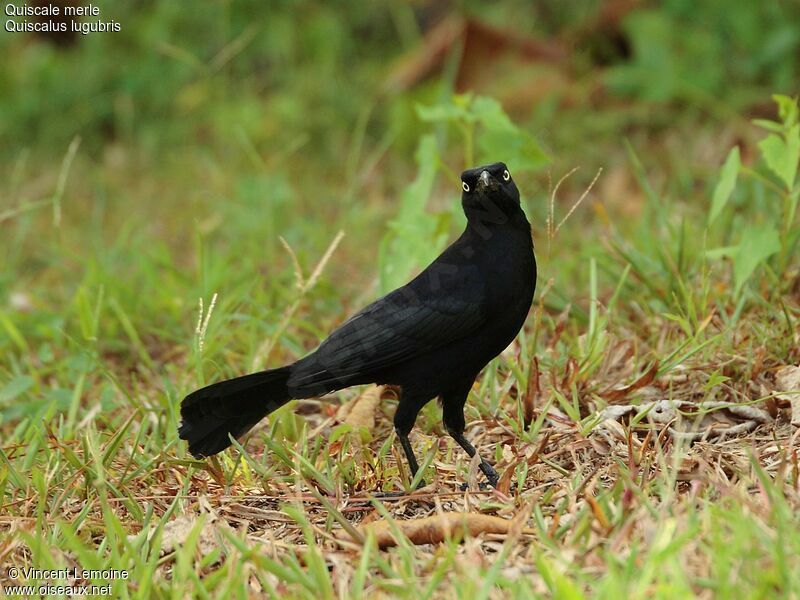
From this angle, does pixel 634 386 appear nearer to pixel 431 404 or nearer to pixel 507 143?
pixel 431 404

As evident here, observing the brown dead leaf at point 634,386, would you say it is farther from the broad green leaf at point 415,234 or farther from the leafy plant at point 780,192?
the broad green leaf at point 415,234

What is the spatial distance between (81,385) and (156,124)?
3635 millimetres

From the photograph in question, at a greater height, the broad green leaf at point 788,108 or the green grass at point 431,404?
the broad green leaf at point 788,108

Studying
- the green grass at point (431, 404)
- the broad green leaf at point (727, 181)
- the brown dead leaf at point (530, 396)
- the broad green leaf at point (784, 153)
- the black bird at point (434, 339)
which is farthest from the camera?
the broad green leaf at point (727, 181)

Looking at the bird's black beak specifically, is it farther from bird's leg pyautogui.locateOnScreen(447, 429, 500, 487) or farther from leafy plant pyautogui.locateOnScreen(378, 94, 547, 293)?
leafy plant pyautogui.locateOnScreen(378, 94, 547, 293)

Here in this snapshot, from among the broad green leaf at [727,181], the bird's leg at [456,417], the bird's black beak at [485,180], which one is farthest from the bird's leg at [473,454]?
the broad green leaf at [727,181]

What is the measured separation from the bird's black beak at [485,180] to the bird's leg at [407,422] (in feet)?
2.08

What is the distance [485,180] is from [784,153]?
1.15 m

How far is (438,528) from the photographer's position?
8.56 feet

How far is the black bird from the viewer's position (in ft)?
9.84

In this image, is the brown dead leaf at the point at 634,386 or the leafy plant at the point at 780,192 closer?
the brown dead leaf at the point at 634,386

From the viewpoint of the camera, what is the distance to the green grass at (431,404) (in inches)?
95.2

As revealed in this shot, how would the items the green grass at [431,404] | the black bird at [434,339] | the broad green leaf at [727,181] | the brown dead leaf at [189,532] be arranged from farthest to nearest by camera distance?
the broad green leaf at [727,181], the black bird at [434,339], the brown dead leaf at [189,532], the green grass at [431,404]

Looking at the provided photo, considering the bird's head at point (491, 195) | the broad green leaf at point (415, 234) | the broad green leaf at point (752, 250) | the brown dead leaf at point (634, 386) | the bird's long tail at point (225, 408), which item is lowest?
the brown dead leaf at point (634, 386)
